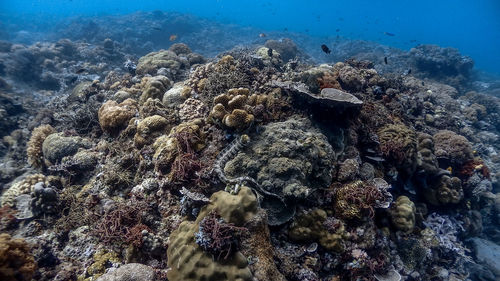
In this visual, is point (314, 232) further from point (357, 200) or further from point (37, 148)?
point (37, 148)

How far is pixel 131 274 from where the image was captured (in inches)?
143

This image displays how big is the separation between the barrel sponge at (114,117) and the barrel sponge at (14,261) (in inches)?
154

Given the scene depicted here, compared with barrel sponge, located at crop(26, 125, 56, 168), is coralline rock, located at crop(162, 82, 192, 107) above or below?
above

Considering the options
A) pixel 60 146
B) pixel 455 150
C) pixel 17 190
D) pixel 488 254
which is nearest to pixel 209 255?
pixel 17 190

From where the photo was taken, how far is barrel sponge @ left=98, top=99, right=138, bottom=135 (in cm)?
716

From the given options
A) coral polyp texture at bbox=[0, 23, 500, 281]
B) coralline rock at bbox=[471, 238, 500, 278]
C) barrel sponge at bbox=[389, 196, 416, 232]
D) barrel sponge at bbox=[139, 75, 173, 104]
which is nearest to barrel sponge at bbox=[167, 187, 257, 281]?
coral polyp texture at bbox=[0, 23, 500, 281]

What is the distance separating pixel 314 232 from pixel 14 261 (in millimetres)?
5065

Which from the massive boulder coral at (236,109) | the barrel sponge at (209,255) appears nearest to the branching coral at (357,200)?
the barrel sponge at (209,255)

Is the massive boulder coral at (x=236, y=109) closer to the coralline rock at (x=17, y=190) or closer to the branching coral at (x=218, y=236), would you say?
the branching coral at (x=218, y=236)

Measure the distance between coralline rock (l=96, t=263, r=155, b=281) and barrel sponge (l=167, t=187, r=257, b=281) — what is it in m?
0.34

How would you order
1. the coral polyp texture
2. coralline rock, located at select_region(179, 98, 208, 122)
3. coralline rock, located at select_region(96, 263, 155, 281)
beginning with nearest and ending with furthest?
coralline rock, located at select_region(96, 263, 155, 281) < the coral polyp texture < coralline rock, located at select_region(179, 98, 208, 122)

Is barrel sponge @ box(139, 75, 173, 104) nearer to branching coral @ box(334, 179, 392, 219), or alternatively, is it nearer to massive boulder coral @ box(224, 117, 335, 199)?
massive boulder coral @ box(224, 117, 335, 199)

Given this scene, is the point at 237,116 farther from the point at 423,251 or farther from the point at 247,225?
the point at 423,251

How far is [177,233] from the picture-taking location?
4.11 m
